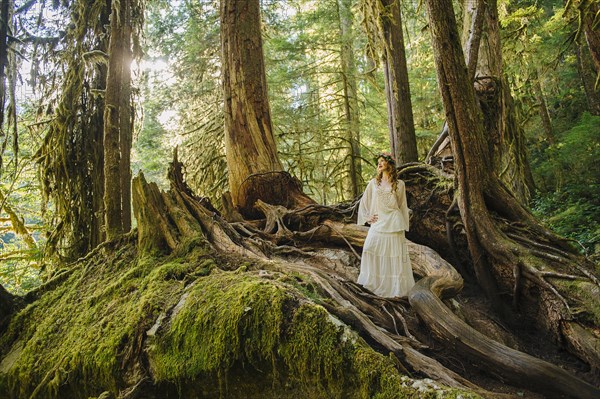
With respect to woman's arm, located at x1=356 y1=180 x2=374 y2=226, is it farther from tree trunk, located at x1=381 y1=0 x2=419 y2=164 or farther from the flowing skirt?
tree trunk, located at x1=381 y1=0 x2=419 y2=164

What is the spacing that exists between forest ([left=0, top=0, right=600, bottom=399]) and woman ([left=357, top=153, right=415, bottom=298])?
0.35 m

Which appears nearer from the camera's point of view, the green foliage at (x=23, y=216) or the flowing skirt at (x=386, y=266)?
the flowing skirt at (x=386, y=266)

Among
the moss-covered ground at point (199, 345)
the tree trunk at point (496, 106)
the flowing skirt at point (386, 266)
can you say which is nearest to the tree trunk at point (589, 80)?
the tree trunk at point (496, 106)

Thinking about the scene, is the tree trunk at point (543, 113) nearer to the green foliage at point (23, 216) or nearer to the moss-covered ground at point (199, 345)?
Result: the moss-covered ground at point (199, 345)

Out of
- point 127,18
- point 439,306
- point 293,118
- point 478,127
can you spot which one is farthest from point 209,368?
point 293,118

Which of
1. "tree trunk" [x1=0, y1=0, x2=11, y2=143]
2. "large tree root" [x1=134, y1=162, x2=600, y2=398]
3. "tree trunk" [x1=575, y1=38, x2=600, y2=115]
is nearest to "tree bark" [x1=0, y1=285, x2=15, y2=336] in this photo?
"large tree root" [x1=134, y1=162, x2=600, y2=398]

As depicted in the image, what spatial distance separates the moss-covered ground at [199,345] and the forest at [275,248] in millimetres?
16

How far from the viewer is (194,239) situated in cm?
476

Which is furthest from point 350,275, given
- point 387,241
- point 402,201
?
point 402,201

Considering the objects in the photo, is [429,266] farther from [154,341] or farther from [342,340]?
[154,341]

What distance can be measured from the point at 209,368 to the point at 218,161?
24.0 feet

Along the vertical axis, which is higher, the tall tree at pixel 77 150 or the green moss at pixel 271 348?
the tall tree at pixel 77 150

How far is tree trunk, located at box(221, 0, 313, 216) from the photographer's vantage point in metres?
7.22

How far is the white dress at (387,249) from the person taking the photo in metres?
5.29
